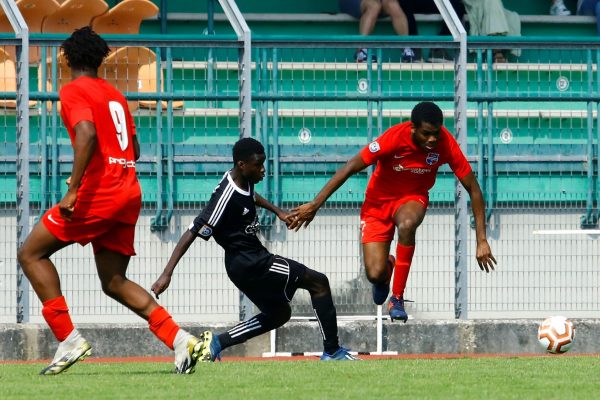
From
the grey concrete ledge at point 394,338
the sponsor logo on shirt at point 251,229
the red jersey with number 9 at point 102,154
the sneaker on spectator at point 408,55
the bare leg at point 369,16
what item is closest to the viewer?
the red jersey with number 9 at point 102,154

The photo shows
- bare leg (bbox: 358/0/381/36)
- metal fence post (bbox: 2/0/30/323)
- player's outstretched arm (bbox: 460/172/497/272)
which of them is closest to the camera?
player's outstretched arm (bbox: 460/172/497/272)

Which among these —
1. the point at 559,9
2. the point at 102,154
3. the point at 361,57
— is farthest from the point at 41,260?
the point at 559,9

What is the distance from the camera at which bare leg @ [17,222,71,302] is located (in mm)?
8227

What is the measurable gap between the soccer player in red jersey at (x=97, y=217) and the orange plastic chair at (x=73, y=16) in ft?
20.6

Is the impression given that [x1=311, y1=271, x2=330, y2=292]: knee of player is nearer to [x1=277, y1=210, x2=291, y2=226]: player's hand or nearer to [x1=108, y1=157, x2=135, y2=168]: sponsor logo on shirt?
[x1=277, y1=210, x2=291, y2=226]: player's hand

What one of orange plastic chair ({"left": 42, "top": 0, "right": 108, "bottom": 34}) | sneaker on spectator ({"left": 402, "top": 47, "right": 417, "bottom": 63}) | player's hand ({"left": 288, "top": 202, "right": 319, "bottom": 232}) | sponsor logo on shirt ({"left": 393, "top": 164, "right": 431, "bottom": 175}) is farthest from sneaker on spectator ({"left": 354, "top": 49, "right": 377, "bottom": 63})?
player's hand ({"left": 288, "top": 202, "right": 319, "bottom": 232})

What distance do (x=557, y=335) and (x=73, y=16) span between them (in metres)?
6.86

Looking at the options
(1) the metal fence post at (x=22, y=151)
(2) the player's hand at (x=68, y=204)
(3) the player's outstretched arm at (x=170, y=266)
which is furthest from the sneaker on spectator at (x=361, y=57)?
(2) the player's hand at (x=68, y=204)

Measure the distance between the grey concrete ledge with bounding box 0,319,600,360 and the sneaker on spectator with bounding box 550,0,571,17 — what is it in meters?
5.84

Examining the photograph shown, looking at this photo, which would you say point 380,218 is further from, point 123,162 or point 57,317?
point 57,317

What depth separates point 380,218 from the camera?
10.9 m

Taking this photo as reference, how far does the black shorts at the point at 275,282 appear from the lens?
966 cm

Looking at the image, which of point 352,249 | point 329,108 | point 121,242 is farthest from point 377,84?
point 121,242

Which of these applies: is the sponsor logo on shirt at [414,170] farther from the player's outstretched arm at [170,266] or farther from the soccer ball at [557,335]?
the player's outstretched arm at [170,266]
